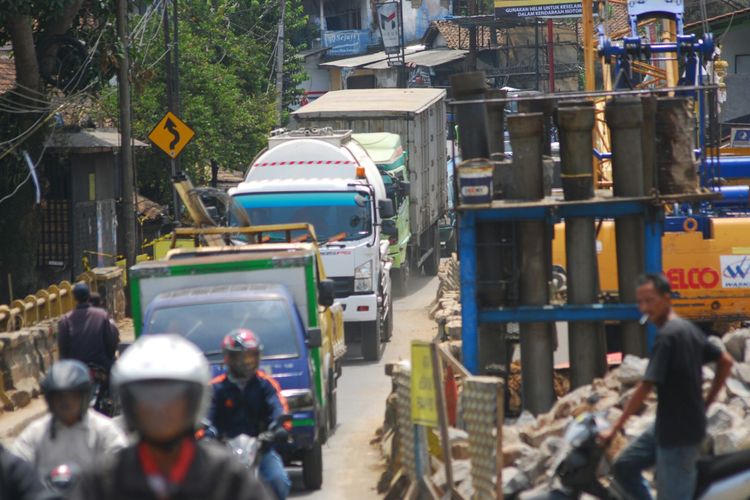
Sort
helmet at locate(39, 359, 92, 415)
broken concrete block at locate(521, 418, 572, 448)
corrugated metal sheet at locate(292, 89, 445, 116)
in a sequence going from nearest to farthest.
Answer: helmet at locate(39, 359, 92, 415), broken concrete block at locate(521, 418, 572, 448), corrugated metal sheet at locate(292, 89, 445, 116)

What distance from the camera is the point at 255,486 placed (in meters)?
3.78

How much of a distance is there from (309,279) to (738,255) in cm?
559

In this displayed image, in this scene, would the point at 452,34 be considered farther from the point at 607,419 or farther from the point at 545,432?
the point at 607,419

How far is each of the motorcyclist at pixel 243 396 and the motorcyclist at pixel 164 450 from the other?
13.7 ft

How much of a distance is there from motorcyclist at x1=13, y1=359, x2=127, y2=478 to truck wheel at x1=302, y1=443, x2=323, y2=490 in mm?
5361

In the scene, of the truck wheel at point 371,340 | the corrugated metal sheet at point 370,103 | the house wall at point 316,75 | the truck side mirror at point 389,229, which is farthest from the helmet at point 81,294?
the house wall at point 316,75

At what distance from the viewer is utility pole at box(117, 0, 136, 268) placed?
21469 millimetres

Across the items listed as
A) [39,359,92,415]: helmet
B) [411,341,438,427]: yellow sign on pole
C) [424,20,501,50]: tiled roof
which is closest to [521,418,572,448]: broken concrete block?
[411,341,438,427]: yellow sign on pole

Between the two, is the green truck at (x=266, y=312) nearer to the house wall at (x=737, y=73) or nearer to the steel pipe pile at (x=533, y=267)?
the steel pipe pile at (x=533, y=267)

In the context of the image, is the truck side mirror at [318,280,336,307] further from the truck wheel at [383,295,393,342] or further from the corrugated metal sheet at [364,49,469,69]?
the corrugated metal sheet at [364,49,469,69]

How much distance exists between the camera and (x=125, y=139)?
21.5 m

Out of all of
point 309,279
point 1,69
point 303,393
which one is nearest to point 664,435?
point 303,393

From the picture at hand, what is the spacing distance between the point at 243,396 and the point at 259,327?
3.36 meters

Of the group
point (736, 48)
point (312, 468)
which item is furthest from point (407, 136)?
point (312, 468)
